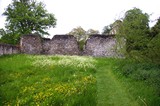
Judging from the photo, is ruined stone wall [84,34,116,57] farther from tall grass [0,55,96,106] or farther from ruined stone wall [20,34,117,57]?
tall grass [0,55,96,106]

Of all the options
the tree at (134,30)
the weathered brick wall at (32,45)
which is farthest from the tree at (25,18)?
the tree at (134,30)

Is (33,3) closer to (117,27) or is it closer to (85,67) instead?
(117,27)

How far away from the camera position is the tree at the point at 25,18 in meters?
56.8

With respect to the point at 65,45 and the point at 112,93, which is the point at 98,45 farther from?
the point at 112,93

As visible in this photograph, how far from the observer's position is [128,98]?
47.9ft

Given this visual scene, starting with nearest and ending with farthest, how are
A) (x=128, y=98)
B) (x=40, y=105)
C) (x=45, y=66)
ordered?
1. (x=40, y=105)
2. (x=128, y=98)
3. (x=45, y=66)

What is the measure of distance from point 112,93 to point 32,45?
25.7 metres

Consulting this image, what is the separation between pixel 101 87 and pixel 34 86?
140 inches

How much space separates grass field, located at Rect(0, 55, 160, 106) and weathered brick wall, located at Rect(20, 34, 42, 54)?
18.3 metres

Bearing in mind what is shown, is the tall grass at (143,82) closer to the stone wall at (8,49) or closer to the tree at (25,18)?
the stone wall at (8,49)

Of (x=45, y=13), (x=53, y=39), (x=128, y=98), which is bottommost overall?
(x=128, y=98)

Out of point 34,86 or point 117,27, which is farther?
point 117,27

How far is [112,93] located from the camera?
15.5m

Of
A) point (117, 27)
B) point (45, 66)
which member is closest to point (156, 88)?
point (45, 66)
